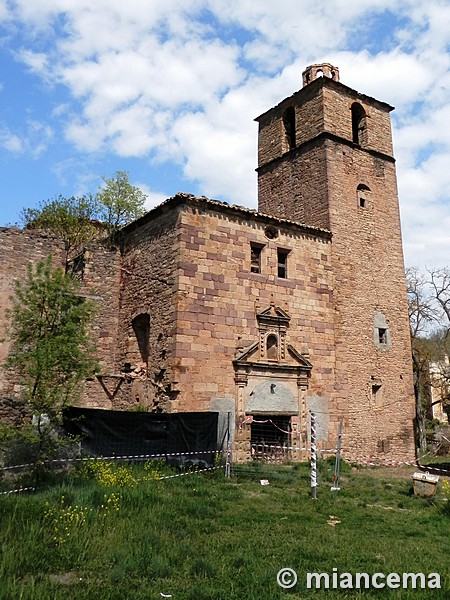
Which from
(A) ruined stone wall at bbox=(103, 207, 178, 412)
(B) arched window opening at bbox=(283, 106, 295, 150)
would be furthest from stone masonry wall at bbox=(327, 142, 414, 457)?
(A) ruined stone wall at bbox=(103, 207, 178, 412)

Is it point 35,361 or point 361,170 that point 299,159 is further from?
point 35,361

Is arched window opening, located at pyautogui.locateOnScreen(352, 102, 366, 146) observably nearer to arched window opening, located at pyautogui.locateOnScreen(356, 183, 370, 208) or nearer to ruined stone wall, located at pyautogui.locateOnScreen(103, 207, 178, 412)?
arched window opening, located at pyautogui.locateOnScreen(356, 183, 370, 208)

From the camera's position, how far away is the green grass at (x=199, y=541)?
17.0ft

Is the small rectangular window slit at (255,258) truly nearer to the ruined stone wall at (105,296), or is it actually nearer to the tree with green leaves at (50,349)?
the ruined stone wall at (105,296)

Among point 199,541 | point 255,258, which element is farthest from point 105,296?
point 199,541

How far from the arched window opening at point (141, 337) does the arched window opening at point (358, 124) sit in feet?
37.8

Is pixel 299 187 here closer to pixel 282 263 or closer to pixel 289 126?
pixel 289 126

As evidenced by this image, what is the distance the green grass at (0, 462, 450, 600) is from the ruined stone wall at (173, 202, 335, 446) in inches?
159

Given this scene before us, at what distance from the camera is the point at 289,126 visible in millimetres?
21250

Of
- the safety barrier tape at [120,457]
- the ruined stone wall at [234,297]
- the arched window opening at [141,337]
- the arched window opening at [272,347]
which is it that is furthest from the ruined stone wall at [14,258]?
the arched window opening at [272,347]

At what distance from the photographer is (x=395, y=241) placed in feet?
64.3

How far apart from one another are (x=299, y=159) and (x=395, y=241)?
4991 mm

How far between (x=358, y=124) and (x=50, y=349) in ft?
54.7

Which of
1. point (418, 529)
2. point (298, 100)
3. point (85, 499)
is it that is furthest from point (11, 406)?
point (298, 100)
